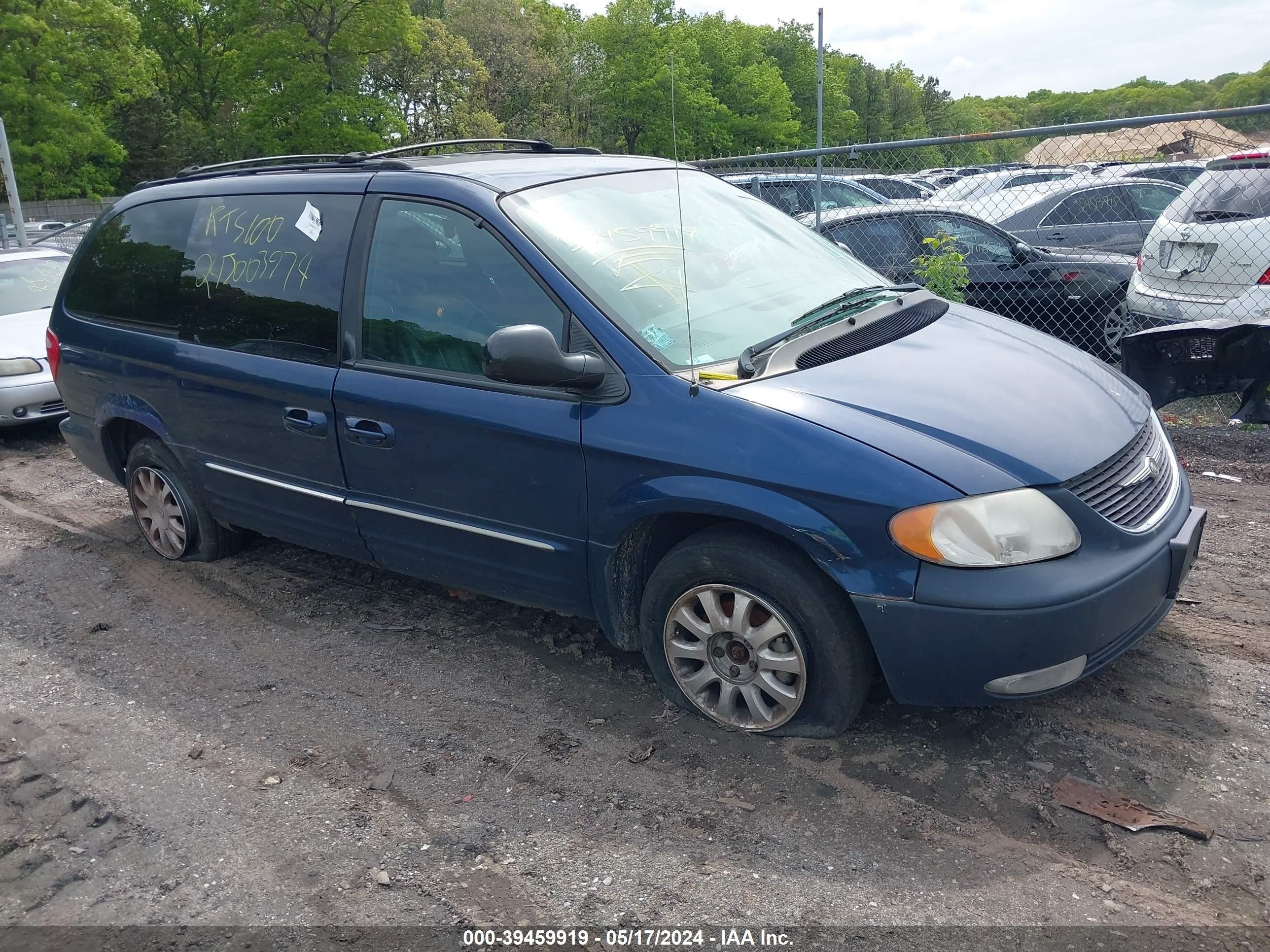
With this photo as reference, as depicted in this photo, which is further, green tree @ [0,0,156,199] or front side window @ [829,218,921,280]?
green tree @ [0,0,156,199]

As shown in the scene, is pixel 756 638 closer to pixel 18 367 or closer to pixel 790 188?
pixel 18 367

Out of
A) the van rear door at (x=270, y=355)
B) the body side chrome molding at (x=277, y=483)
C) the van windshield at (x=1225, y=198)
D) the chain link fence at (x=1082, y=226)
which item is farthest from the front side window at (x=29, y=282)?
the van windshield at (x=1225, y=198)

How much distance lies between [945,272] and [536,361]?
207 inches

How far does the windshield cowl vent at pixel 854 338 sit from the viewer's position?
3.42 metres

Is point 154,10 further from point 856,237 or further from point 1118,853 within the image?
point 1118,853

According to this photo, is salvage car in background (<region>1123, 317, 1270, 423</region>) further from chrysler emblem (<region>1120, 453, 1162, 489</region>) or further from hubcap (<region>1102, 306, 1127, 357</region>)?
chrysler emblem (<region>1120, 453, 1162, 489</region>)

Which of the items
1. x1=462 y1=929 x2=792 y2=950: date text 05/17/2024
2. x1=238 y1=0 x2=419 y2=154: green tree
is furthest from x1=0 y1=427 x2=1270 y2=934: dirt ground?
x1=238 y1=0 x2=419 y2=154: green tree

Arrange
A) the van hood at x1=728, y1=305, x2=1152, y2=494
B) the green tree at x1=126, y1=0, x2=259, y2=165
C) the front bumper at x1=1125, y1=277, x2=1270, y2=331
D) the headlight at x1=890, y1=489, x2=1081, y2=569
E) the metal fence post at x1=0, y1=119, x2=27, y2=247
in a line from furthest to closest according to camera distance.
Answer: the green tree at x1=126, y1=0, x2=259, y2=165, the metal fence post at x1=0, y1=119, x2=27, y2=247, the front bumper at x1=1125, y1=277, x2=1270, y2=331, the van hood at x1=728, y1=305, x2=1152, y2=494, the headlight at x1=890, y1=489, x2=1081, y2=569

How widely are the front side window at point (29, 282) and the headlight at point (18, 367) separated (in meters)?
1.13

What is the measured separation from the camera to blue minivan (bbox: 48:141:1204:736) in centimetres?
296

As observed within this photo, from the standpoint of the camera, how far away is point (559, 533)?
3.58 m

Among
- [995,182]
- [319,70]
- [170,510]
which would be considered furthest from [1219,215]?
[319,70]

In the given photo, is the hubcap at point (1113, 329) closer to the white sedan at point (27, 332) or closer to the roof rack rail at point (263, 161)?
the roof rack rail at point (263, 161)

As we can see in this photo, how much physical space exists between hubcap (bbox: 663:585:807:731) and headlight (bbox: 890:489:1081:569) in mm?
506
